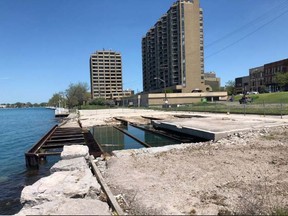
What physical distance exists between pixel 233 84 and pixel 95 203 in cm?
17028

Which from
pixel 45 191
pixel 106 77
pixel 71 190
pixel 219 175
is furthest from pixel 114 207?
pixel 106 77

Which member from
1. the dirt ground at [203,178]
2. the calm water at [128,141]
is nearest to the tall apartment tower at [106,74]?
the calm water at [128,141]

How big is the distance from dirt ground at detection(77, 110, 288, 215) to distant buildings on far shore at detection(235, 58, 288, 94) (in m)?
115

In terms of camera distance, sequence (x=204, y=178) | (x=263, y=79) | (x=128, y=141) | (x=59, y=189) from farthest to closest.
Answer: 1. (x=263, y=79)
2. (x=128, y=141)
3. (x=204, y=178)
4. (x=59, y=189)

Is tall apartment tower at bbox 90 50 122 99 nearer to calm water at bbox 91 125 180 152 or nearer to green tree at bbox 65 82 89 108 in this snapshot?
green tree at bbox 65 82 89 108

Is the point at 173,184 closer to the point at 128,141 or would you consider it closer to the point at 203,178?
the point at 203,178

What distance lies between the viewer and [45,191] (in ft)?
20.4

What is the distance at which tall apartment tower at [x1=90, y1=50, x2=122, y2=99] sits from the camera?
187 metres

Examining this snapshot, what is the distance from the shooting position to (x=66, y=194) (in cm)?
613

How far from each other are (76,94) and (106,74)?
2781 inches

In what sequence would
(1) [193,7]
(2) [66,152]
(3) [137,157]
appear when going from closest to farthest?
(2) [66,152], (3) [137,157], (1) [193,7]

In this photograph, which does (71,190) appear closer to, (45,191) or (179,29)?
(45,191)

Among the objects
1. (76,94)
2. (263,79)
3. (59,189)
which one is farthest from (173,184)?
(263,79)

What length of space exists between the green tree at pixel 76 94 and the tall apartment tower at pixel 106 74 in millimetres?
58916
